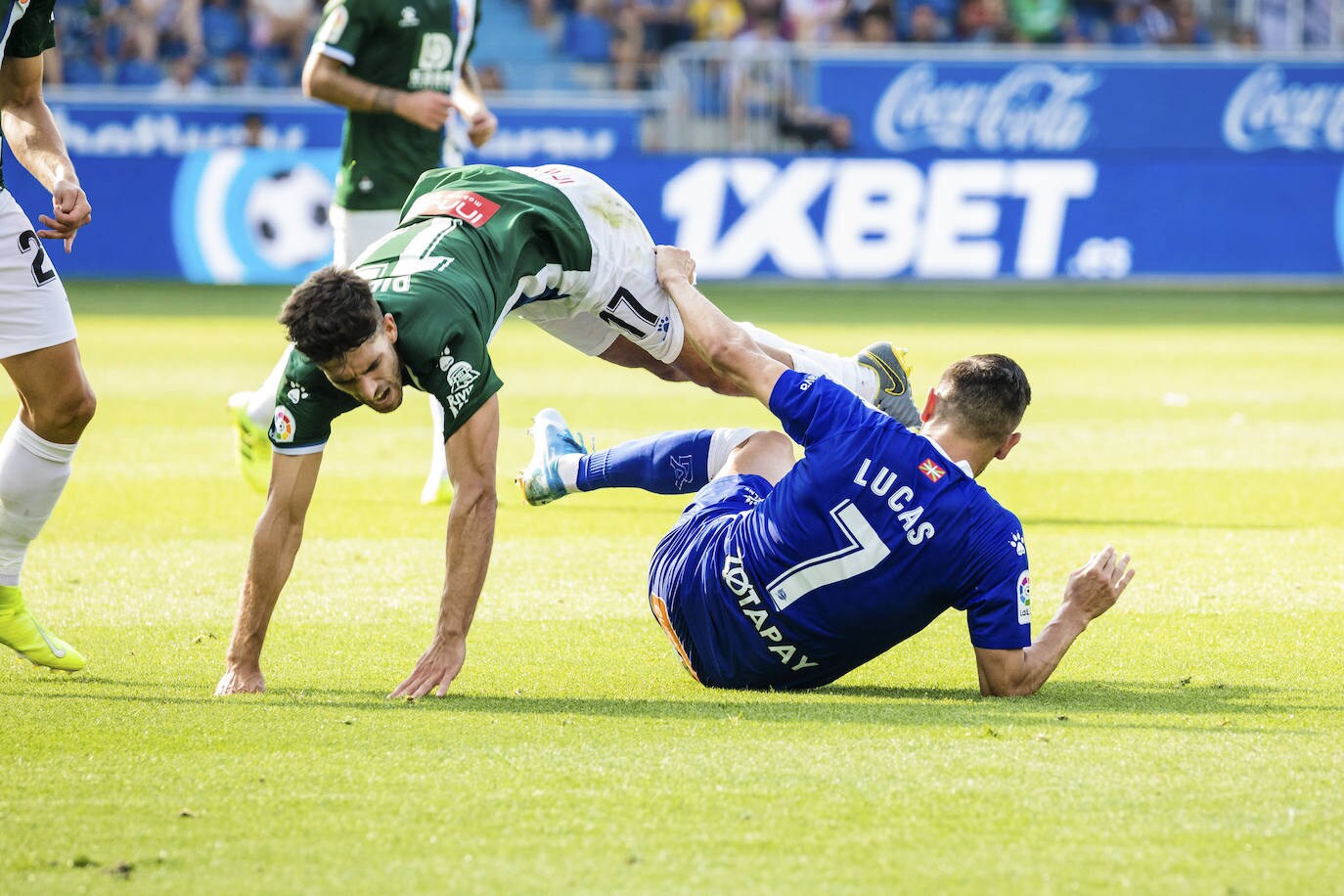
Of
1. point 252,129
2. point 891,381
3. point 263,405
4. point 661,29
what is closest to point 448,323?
point 891,381

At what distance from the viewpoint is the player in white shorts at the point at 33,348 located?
512 centimetres

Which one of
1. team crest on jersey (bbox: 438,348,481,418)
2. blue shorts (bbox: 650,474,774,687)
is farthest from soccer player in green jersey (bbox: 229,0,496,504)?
team crest on jersey (bbox: 438,348,481,418)

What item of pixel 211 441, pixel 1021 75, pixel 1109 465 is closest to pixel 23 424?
pixel 211 441

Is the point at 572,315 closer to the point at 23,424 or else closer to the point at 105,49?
the point at 23,424

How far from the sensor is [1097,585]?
191 inches

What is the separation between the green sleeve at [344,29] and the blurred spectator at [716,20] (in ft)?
58.7

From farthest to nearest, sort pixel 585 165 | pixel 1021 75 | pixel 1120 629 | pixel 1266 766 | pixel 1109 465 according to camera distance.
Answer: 1. pixel 1021 75
2. pixel 585 165
3. pixel 1109 465
4. pixel 1120 629
5. pixel 1266 766

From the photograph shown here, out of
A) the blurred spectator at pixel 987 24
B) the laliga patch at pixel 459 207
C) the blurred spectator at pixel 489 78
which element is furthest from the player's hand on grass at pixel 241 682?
the blurred spectator at pixel 987 24

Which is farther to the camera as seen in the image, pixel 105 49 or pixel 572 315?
pixel 105 49

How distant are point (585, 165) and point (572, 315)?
16.2 meters

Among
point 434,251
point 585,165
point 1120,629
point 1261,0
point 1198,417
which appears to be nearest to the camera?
point 434,251

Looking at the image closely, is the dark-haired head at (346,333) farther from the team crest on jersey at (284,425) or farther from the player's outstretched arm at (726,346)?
the player's outstretched arm at (726,346)

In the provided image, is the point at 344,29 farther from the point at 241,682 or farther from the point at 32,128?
the point at 241,682

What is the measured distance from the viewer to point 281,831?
3.57 m
